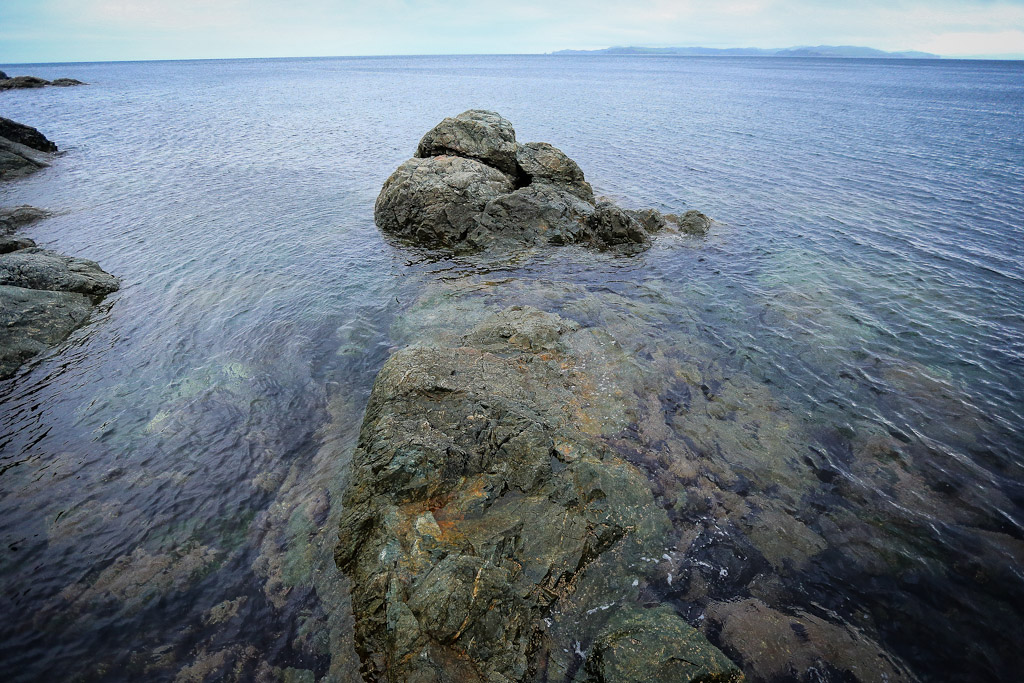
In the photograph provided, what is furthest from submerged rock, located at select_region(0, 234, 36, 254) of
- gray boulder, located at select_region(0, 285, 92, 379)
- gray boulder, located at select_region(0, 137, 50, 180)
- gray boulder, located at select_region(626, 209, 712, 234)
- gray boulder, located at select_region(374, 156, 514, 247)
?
gray boulder, located at select_region(626, 209, 712, 234)

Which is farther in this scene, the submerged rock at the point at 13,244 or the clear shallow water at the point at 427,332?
the submerged rock at the point at 13,244

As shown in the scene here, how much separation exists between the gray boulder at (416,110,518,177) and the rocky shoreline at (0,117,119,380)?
17129 millimetres

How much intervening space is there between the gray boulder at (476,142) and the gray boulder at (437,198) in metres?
1.32

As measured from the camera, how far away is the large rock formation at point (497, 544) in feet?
21.7

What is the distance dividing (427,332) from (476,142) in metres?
16.1

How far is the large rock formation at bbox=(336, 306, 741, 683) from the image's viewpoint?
6629 mm

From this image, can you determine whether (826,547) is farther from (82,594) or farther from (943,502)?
(82,594)

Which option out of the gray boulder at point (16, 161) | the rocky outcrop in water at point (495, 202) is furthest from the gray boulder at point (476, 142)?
the gray boulder at point (16, 161)

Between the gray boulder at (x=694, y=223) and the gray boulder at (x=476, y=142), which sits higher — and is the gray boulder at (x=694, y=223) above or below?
below

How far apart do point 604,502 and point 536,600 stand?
2.30m

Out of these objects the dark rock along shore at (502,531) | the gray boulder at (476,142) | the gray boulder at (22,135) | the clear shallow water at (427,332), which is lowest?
the clear shallow water at (427,332)

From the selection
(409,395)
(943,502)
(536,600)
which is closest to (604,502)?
(536,600)

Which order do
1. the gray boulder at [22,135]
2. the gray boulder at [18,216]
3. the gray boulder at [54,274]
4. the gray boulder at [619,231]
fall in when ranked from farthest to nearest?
the gray boulder at [22,135] → the gray boulder at [18,216] → the gray boulder at [619,231] → the gray boulder at [54,274]

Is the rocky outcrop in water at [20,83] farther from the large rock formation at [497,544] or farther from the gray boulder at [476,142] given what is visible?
the large rock formation at [497,544]
